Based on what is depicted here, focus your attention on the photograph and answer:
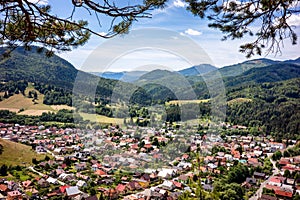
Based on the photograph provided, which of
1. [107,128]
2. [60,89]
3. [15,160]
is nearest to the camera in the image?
[15,160]

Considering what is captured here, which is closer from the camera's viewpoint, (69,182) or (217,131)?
(69,182)

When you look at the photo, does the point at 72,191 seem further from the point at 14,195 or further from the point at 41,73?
the point at 41,73

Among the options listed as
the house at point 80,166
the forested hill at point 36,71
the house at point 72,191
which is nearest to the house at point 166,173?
the house at point 72,191

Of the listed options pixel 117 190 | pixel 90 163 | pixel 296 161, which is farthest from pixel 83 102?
pixel 296 161

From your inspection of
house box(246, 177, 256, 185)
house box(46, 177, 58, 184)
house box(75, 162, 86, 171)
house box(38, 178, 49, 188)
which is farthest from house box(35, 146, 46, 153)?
house box(246, 177, 256, 185)

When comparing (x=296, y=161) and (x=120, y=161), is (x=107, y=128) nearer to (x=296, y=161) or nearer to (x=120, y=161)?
(x=120, y=161)

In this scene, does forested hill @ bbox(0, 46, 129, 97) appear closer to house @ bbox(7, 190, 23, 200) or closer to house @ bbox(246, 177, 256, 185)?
house @ bbox(7, 190, 23, 200)

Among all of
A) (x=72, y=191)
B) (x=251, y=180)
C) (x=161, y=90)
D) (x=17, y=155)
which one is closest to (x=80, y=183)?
(x=72, y=191)
